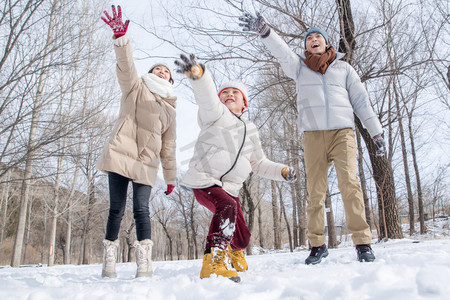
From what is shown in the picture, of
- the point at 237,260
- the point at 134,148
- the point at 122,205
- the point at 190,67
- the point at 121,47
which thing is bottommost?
the point at 237,260

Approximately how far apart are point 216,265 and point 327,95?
68.8 inches

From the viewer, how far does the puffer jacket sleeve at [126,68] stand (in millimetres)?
2471

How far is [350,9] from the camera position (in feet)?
20.2

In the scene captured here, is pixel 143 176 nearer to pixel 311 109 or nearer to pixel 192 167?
pixel 192 167

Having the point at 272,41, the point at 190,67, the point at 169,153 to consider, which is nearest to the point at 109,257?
the point at 169,153

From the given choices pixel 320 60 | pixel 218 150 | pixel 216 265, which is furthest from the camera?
pixel 320 60

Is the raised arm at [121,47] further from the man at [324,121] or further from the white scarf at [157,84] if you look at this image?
the man at [324,121]

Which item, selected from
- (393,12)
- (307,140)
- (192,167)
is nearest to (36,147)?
(192,167)

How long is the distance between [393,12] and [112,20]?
5563 millimetres

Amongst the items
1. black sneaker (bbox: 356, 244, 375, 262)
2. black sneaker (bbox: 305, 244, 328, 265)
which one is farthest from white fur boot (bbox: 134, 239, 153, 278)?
black sneaker (bbox: 356, 244, 375, 262)

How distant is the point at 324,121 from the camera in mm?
2709

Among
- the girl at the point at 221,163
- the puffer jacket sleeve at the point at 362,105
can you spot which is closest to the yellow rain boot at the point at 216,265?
the girl at the point at 221,163

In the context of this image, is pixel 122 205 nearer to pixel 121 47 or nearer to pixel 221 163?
pixel 221 163

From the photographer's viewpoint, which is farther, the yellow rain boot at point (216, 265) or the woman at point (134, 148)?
the woman at point (134, 148)
